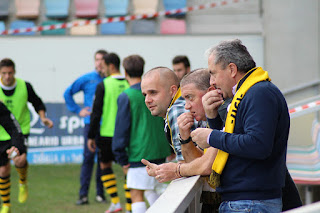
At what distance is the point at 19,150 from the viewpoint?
264 inches

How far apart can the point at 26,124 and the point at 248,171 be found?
6026 millimetres

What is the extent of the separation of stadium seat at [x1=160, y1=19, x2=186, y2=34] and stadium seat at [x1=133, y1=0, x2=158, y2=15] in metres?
0.40

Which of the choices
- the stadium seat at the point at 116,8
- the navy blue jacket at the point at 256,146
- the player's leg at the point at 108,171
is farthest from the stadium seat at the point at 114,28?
the navy blue jacket at the point at 256,146

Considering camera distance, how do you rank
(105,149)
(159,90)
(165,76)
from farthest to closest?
(105,149) → (165,76) → (159,90)

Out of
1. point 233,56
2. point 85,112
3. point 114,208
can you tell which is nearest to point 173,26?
point 85,112

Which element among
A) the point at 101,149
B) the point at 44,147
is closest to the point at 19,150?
the point at 101,149

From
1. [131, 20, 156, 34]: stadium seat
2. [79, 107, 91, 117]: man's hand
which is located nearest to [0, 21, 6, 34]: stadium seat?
[131, 20, 156, 34]: stadium seat

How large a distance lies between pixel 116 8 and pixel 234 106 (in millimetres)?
11430

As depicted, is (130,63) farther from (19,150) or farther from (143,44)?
(143,44)

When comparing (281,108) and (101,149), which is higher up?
(281,108)

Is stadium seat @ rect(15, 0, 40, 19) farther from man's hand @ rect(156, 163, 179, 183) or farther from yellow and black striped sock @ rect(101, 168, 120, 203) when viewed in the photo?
man's hand @ rect(156, 163, 179, 183)

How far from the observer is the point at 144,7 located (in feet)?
46.0

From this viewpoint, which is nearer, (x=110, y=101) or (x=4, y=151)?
(x=4, y=151)

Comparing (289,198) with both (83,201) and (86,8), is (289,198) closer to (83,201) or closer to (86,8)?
(83,201)
